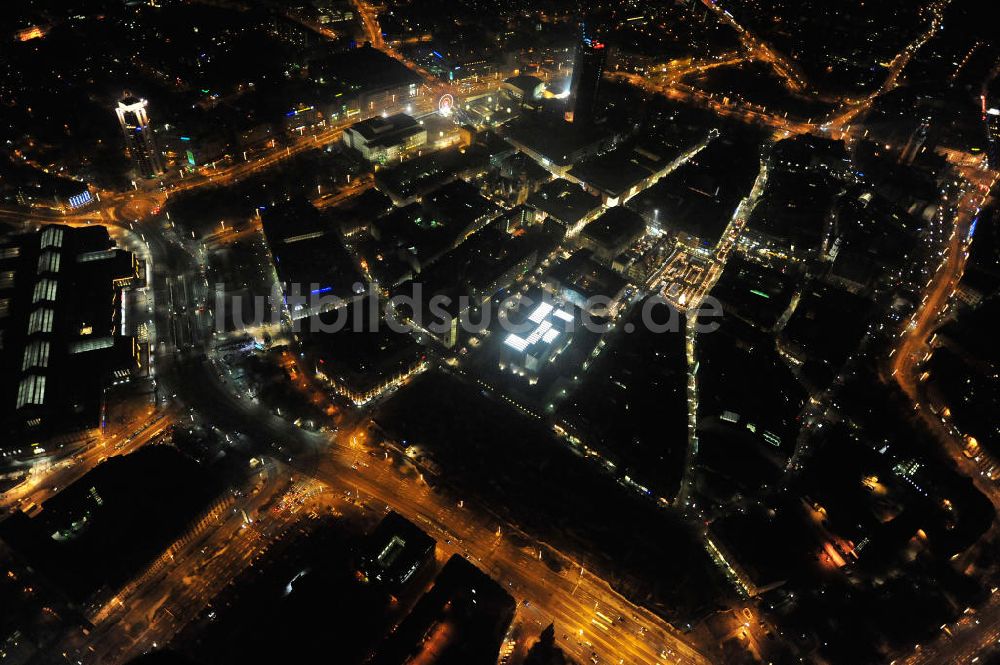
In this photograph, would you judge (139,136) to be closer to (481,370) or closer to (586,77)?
(481,370)

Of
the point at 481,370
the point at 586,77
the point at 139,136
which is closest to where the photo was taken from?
the point at 481,370

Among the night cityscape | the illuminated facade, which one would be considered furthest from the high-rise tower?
the illuminated facade

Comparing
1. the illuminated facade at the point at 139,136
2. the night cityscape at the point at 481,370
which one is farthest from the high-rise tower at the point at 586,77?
the illuminated facade at the point at 139,136

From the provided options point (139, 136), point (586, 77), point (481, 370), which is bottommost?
point (481, 370)

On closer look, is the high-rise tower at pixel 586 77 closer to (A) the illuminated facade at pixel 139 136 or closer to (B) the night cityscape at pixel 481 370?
(B) the night cityscape at pixel 481 370

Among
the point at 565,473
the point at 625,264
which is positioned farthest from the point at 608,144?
the point at 565,473

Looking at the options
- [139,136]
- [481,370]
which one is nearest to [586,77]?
[481,370]

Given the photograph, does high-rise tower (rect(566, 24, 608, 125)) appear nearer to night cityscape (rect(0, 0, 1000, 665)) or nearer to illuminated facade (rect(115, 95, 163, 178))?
night cityscape (rect(0, 0, 1000, 665))

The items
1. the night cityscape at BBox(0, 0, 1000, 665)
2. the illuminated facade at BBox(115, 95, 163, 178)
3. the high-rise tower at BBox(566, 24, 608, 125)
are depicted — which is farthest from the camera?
the high-rise tower at BBox(566, 24, 608, 125)
